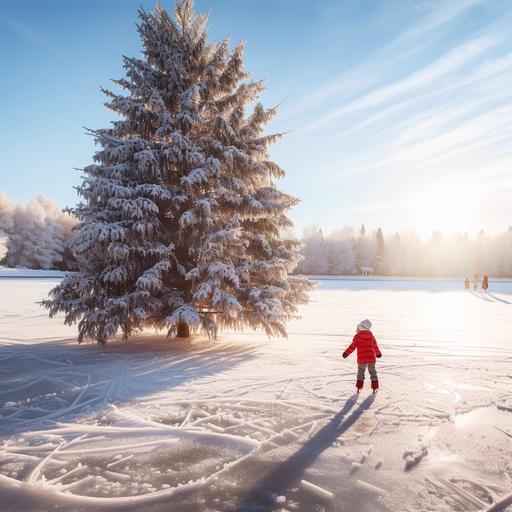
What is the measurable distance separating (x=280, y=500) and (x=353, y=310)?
1677 centimetres

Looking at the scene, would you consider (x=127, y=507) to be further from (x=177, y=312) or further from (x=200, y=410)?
(x=177, y=312)

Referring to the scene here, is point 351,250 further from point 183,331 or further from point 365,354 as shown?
point 365,354

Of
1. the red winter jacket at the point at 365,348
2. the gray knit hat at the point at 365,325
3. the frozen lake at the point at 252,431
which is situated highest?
the gray knit hat at the point at 365,325

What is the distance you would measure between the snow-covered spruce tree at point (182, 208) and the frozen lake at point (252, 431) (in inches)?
50.4

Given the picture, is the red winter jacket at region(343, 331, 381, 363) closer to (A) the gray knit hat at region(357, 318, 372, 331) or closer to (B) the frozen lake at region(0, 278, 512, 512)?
(A) the gray knit hat at region(357, 318, 372, 331)

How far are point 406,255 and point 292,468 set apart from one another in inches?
4136

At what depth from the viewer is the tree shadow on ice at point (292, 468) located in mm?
3322

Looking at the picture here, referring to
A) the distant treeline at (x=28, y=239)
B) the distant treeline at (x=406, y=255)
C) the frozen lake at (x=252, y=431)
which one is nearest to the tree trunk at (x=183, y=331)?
the frozen lake at (x=252, y=431)

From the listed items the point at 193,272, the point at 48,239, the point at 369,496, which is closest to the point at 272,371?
the point at 193,272

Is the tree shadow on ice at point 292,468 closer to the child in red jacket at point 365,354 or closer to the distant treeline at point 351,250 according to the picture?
the child in red jacket at point 365,354

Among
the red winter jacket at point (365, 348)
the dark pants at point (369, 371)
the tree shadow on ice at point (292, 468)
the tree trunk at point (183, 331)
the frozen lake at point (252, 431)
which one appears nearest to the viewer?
the tree shadow on ice at point (292, 468)

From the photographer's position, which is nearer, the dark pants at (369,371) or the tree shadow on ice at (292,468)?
the tree shadow on ice at (292,468)

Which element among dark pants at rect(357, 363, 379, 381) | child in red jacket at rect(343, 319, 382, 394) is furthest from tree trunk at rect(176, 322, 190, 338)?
dark pants at rect(357, 363, 379, 381)

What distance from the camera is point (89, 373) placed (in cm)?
761
